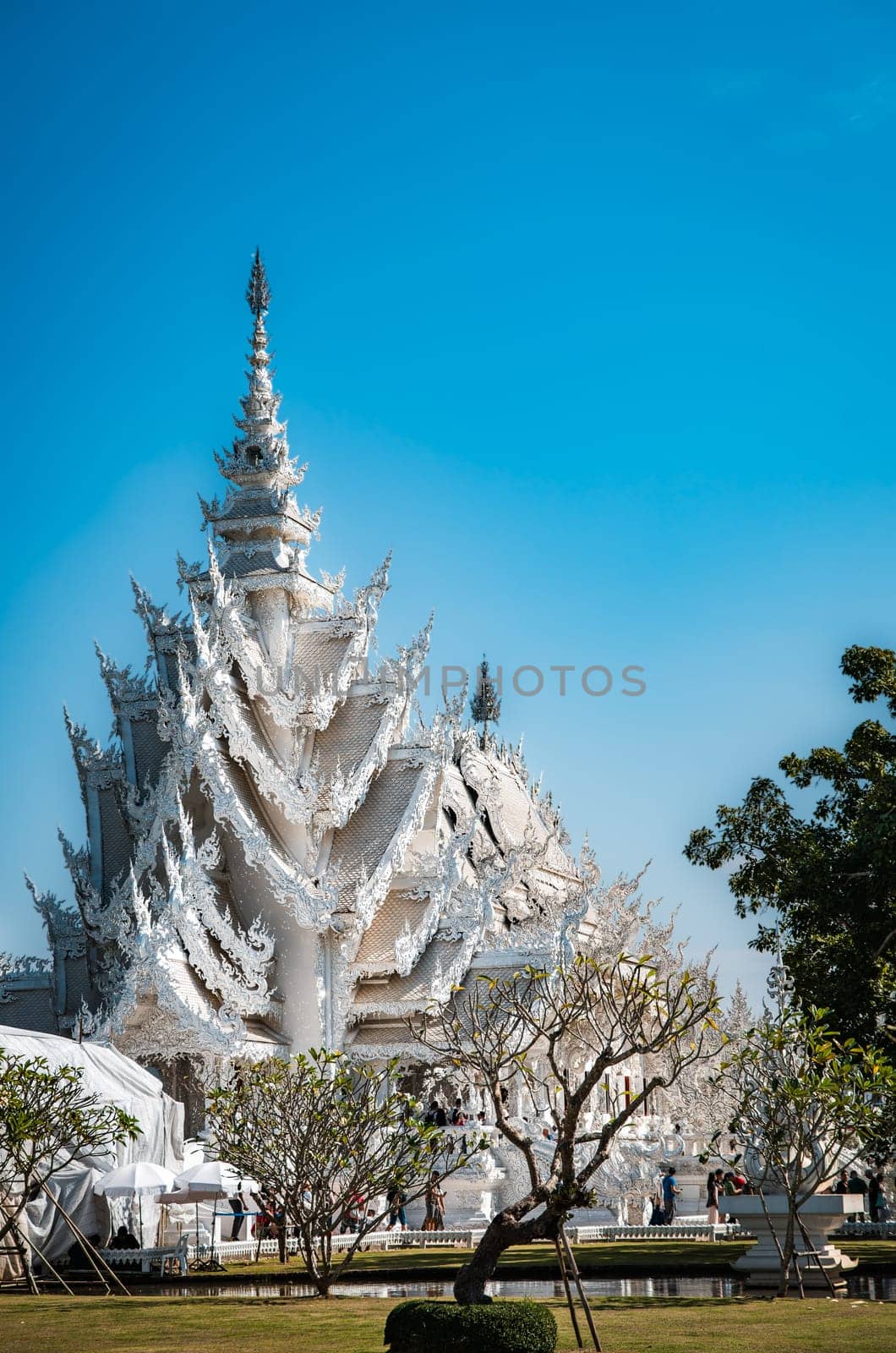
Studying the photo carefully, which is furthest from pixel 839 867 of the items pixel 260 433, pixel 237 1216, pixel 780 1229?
pixel 260 433

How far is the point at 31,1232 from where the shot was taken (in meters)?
16.8

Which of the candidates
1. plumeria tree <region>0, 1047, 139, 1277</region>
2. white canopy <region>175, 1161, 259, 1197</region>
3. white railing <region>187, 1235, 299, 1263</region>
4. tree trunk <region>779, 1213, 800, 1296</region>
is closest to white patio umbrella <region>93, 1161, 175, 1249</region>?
white canopy <region>175, 1161, 259, 1197</region>

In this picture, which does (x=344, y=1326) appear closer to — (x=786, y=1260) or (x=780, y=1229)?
(x=786, y=1260)

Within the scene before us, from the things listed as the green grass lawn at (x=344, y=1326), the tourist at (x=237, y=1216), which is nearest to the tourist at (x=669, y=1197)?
the tourist at (x=237, y=1216)

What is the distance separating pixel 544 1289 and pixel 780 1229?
235 centimetres

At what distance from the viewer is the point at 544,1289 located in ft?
46.6

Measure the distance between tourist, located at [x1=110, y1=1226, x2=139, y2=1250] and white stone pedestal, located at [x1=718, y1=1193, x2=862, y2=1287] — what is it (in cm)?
675

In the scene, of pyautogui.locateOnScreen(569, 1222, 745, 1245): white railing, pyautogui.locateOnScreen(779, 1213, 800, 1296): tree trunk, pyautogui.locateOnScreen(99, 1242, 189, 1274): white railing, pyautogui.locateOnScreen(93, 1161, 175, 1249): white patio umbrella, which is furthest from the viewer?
pyautogui.locateOnScreen(569, 1222, 745, 1245): white railing

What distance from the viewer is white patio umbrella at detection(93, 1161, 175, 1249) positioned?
16.6 m

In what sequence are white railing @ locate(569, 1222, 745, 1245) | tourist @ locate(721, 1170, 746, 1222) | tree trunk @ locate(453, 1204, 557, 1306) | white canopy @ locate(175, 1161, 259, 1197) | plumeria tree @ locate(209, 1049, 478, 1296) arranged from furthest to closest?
tourist @ locate(721, 1170, 746, 1222) < white railing @ locate(569, 1222, 745, 1245) < white canopy @ locate(175, 1161, 259, 1197) < plumeria tree @ locate(209, 1049, 478, 1296) < tree trunk @ locate(453, 1204, 557, 1306)

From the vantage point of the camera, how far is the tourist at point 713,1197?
22219mm

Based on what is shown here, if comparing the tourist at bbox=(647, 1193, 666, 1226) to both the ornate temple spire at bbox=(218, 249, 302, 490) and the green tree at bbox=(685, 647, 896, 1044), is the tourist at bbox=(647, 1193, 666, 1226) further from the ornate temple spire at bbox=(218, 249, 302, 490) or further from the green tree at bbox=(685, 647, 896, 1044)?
the ornate temple spire at bbox=(218, 249, 302, 490)

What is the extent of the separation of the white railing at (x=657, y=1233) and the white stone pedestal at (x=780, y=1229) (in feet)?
20.0

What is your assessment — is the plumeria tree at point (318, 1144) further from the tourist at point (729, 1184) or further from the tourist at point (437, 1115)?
the tourist at point (729, 1184)
